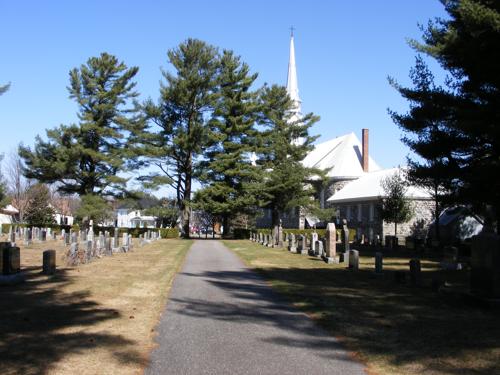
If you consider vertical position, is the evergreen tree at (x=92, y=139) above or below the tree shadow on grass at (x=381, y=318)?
above

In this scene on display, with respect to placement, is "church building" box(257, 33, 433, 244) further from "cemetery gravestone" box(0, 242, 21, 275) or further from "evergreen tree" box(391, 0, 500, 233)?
"cemetery gravestone" box(0, 242, 21, 275)

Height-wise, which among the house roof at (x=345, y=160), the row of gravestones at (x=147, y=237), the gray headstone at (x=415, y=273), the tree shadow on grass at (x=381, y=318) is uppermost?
the house roof at (x=345, y=160)

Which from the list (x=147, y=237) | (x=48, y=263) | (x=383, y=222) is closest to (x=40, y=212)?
(x=147, y=237)

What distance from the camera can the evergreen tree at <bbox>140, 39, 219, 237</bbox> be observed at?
47.7 m

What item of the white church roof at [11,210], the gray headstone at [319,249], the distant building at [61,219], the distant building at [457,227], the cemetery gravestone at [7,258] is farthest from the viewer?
the distant building at [61,219]

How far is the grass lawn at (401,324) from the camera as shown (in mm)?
6152

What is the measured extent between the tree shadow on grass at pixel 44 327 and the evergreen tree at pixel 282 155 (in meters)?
38.3

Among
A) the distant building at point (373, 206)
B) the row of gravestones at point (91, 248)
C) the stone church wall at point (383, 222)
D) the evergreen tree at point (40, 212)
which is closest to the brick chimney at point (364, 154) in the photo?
the distant building at point (373, 206)

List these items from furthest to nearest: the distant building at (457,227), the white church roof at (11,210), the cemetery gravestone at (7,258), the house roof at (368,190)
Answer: the white church roof at (11,210)
the house roof at (368,190)
the distant building at (457,227)
the cemetery gravestone at (7,258)

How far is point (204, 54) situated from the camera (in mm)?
49000

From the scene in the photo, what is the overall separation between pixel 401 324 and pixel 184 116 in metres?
43.7

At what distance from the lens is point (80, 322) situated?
8227 millimetres

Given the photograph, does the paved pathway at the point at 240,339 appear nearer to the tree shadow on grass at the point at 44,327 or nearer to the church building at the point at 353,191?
the tree shadow on grass at the point at 44,327

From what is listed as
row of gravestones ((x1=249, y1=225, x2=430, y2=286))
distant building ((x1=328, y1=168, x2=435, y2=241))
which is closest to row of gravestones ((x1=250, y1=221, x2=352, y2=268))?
row of gravestones ((x1=249, y1=225, x2=430, y2=286))
